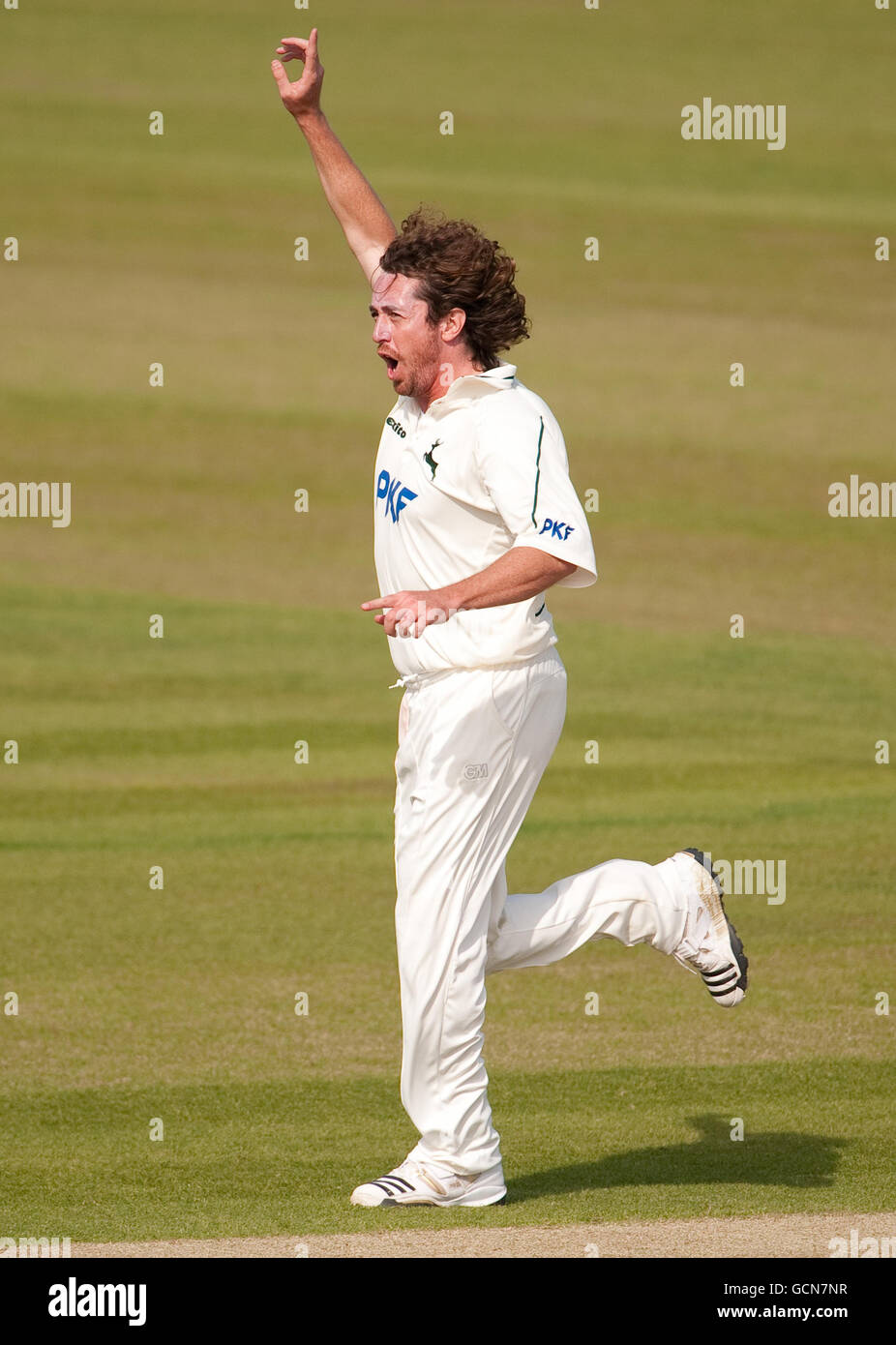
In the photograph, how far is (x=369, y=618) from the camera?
15375 millimetres

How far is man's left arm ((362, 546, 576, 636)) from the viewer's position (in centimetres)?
464

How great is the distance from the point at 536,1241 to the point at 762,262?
2066cm

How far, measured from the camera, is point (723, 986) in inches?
219

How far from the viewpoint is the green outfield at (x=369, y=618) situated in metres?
6.25

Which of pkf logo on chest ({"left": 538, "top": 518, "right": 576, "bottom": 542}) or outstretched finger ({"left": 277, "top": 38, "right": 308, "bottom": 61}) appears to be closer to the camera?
pkf logo on chest ({"left": 538, "top": 518, "right": 576, "bottom": 542})

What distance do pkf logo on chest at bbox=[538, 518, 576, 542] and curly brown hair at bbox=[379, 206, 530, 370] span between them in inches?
24.3

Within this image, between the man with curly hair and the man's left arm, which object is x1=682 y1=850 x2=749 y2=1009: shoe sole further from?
the man's left arm

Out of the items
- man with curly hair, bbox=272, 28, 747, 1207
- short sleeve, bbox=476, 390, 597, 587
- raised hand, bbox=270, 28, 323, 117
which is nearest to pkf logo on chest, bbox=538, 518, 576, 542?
short sleeve, bbox=476, 390, 597, 587
